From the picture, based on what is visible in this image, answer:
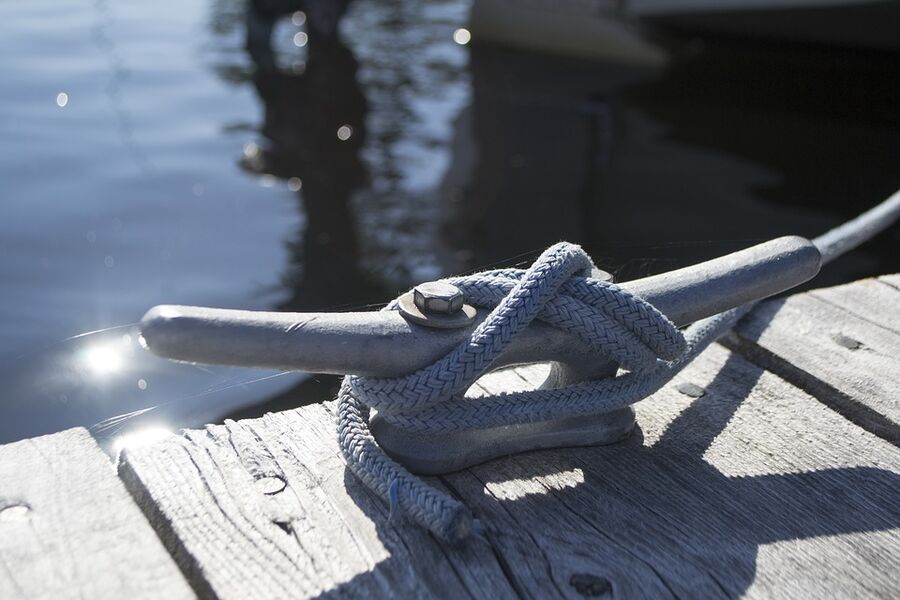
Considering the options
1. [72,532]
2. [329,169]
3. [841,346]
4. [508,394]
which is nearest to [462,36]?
[329,169]

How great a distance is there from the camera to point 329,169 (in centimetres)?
592

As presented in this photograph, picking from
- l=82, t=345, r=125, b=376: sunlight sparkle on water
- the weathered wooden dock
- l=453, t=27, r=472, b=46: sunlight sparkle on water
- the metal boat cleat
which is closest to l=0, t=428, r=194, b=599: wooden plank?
the weathered wooden dock

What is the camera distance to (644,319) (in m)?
1.48

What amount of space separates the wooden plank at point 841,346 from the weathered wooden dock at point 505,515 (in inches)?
0.4

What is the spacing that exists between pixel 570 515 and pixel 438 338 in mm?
324

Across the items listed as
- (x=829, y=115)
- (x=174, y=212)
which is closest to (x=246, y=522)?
(x=174, y=212)

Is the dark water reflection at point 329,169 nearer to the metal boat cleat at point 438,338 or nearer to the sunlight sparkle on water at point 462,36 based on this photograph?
the sunlight sparkle on water at point 462,36

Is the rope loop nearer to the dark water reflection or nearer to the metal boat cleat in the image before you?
the metal boat cleat

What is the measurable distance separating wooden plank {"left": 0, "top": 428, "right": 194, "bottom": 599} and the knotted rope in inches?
12.5

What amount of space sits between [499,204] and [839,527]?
4273 mm

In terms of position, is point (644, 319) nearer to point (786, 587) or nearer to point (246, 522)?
point (786, 587)

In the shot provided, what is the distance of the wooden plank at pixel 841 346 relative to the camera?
1.79 m

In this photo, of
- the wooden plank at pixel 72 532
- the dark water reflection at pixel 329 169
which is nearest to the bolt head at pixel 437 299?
the wooden plank at pixel 72 532

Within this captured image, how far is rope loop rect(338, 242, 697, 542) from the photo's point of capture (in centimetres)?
137
